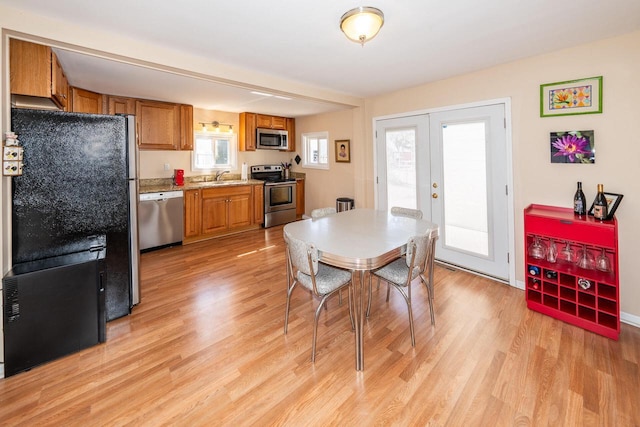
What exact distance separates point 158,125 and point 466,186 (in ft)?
14.5

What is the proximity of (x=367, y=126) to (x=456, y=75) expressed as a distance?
1457 millimetres

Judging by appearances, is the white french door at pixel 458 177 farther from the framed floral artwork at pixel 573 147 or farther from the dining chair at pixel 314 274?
the dining chair at pixel 314 274

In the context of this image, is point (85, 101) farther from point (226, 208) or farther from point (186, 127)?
point (226, 208)

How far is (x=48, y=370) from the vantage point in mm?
1917

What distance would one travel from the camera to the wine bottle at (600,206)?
7.55 ft

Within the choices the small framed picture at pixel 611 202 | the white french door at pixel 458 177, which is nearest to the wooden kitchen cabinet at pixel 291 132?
the white french door at pixel 458 177

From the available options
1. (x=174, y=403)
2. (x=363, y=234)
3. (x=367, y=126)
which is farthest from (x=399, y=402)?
(x=367, y=126)

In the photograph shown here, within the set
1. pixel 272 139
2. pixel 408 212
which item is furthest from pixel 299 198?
pixel 408 212

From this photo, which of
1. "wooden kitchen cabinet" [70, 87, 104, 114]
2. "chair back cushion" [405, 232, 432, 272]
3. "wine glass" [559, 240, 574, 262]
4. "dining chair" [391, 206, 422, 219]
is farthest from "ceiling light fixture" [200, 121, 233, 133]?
"wine glass" [559, 240, 574, 262]

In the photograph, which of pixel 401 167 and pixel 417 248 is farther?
pixel 401 167

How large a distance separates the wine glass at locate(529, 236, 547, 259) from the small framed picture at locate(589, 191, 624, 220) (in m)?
0.43

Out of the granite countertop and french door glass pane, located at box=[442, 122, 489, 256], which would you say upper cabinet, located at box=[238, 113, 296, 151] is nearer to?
the granite countertop

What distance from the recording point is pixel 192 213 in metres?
4.73

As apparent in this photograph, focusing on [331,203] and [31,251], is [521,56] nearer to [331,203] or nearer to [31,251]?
[331,203]
